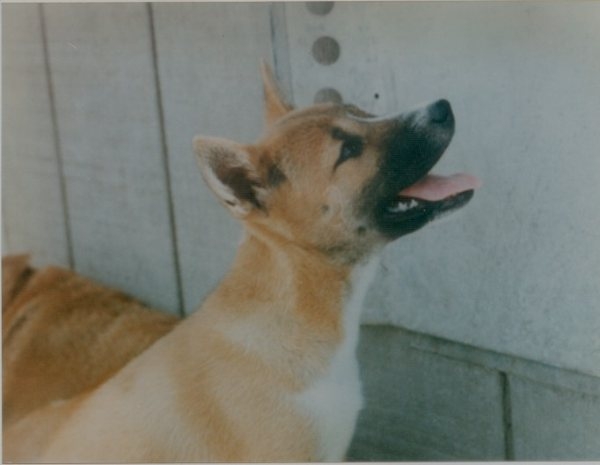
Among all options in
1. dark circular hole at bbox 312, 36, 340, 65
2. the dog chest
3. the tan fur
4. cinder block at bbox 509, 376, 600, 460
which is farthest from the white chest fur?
the tan fur

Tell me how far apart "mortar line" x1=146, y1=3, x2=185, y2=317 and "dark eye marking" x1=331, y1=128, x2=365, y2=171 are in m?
0.91

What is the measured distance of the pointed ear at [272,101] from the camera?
214cm

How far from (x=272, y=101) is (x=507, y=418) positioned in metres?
0.95

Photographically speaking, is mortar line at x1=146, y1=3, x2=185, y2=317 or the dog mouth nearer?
the dog mouth

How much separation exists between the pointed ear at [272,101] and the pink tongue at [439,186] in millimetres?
352

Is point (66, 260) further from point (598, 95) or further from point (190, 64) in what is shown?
point (598, 95)

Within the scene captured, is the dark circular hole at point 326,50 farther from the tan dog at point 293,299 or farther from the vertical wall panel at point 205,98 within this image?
the tan dog at point 293,299

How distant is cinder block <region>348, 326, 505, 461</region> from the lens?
2.36 meters

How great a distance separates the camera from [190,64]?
2.62 m

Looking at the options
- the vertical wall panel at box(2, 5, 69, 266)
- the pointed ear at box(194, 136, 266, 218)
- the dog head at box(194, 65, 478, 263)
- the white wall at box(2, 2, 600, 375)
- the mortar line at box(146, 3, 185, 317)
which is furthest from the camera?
the vertical wall panel at box(2, 5, 69, 266)

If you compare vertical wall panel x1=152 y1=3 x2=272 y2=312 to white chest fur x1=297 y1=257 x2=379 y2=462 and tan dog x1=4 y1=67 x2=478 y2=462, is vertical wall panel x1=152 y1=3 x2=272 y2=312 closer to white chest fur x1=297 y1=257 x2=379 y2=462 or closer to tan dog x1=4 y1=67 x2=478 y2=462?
tan dog x1=4 y1=67 x2=478 y2=462

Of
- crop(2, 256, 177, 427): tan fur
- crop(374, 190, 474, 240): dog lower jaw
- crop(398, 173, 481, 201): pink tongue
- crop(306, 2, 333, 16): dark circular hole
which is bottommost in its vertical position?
crop(2, 256, 177, 427): tan fur

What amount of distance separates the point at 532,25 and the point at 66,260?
6.00 feet

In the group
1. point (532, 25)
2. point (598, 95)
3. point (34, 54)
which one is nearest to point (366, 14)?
point (532, 25)
